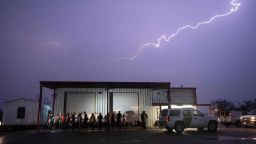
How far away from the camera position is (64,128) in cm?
2561

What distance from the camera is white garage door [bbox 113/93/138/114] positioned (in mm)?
30748

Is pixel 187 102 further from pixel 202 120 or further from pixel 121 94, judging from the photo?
pixel 202 120

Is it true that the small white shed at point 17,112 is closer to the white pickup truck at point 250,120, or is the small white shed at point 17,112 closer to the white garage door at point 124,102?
the white garage door at point 124,102

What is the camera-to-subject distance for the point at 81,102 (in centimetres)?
3017

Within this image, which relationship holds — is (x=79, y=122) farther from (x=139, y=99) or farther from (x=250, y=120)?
(x=250, y=120)

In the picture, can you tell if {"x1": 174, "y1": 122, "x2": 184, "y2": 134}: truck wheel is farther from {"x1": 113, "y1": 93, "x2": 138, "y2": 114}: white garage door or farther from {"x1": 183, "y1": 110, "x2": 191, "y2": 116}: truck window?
{"x1": 113, "y1": 93, "x2": 138, "y2": 114}: white garage door

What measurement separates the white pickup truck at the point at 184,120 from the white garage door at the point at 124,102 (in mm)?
9458

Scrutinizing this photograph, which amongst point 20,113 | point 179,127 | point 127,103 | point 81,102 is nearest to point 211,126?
point 179,127

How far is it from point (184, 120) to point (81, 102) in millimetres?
12714

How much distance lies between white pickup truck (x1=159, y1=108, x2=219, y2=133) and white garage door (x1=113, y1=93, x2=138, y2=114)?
31.0 feet

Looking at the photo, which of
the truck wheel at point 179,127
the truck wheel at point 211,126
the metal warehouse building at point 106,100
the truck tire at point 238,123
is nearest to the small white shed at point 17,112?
the metal warehouse building at point 106,100

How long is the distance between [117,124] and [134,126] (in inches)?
149

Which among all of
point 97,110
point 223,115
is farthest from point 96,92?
point 223,115

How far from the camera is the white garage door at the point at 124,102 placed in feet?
101
